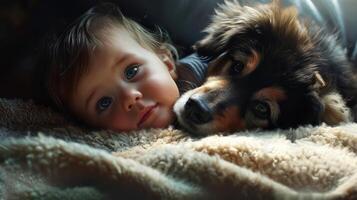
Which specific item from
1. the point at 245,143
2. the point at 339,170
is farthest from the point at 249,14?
the point at 339,170

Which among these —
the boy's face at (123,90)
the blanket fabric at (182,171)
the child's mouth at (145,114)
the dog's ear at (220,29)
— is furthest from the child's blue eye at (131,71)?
the blanket fabric at (182,171)

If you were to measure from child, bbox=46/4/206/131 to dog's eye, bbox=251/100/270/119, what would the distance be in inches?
8.3

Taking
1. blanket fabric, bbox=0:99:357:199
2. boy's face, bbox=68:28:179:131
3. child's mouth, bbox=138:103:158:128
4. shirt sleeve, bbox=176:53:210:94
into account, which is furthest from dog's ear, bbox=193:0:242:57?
blanket fabric, bbox=0:99:357:199

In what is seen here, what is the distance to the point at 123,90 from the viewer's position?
135 cm

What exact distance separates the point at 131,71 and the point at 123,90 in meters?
0.07

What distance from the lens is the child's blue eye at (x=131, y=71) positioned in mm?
1383

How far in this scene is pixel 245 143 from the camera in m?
1.00

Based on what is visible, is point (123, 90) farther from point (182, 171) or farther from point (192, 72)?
point (182, 171)

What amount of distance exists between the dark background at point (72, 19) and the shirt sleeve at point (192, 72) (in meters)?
0.16

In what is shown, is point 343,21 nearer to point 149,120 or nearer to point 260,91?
point 260,91

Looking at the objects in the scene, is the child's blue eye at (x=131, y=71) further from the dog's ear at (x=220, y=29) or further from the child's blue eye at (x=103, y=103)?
the dog's ear at (x=220, y=29)

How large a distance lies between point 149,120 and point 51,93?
13.2 inches

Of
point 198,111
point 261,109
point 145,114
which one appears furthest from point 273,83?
point 145,114

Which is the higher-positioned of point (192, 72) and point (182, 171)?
point (182, 171)
